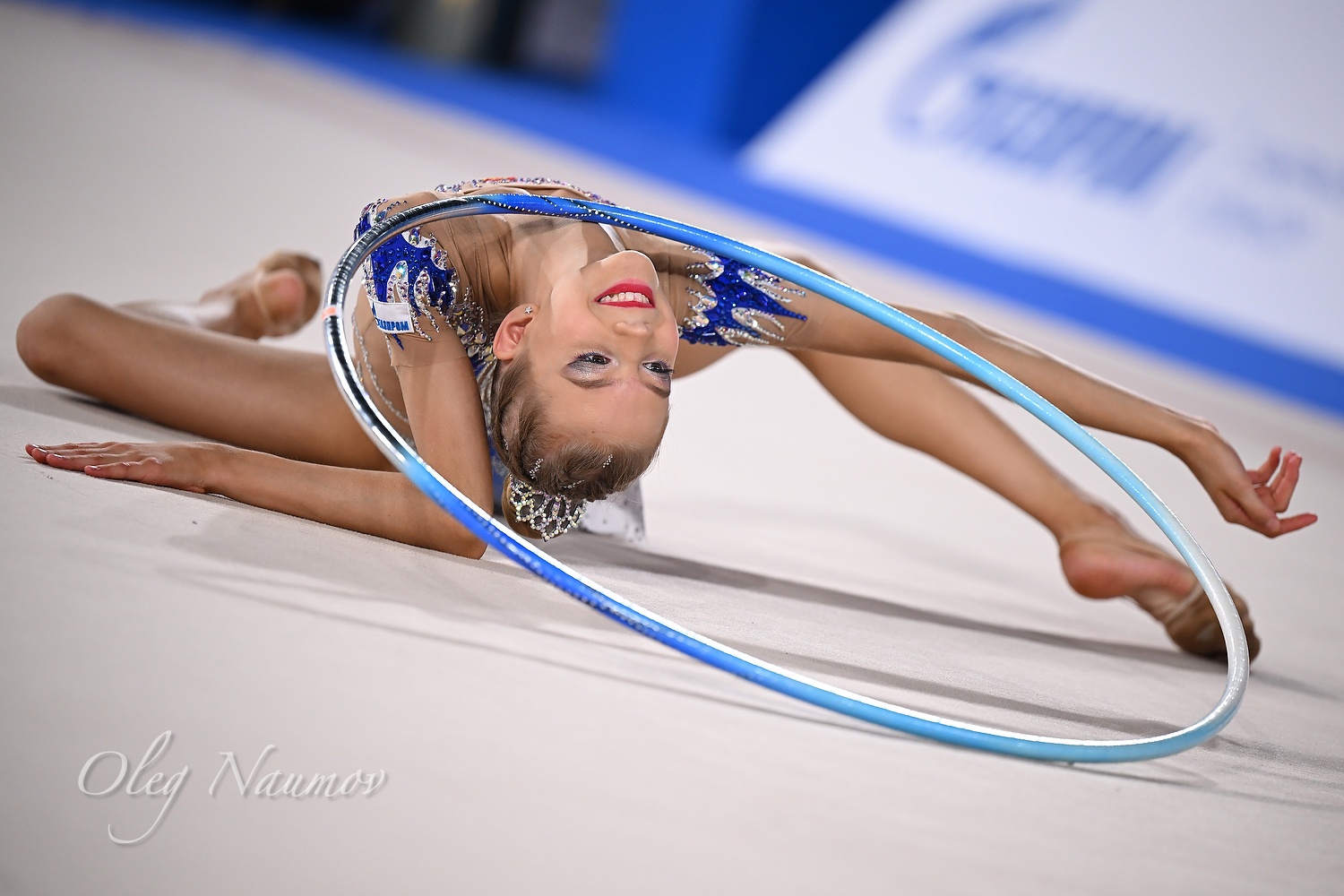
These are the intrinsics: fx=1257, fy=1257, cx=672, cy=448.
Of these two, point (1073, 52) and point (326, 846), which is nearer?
point (326, 846)

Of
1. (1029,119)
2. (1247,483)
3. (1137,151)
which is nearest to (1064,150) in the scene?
(1029,119)

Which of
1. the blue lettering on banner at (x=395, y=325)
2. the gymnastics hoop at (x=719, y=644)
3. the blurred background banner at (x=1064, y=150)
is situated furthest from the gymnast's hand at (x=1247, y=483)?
the blurred background banner at (x=1064, y=150)

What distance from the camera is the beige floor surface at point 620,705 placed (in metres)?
0.82

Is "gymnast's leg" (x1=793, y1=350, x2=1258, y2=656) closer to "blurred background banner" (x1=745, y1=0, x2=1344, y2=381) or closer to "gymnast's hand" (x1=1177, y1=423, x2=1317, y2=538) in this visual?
"gymnast's hand" (x1=1177, y1=423, x2=1317, y2=538)

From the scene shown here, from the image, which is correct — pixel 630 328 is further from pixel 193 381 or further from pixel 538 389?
pixel 193 381

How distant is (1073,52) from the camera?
5020 millimetres

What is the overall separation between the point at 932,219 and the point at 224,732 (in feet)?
16.4

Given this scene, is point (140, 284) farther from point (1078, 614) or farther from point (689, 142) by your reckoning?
point (689, 142)

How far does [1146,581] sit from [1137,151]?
3.58 meters

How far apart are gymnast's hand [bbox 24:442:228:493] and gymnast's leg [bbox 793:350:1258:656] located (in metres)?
0.80

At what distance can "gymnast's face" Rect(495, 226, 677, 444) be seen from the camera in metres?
1.30

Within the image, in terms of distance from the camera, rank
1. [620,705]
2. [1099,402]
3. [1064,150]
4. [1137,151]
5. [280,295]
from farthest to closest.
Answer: [1064,150] → [1137,151] → [280,295] → [1099,402] → [620,705]

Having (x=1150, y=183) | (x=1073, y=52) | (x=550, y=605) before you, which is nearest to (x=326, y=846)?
(x=550, y=605)

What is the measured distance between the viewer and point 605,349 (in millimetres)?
1296
